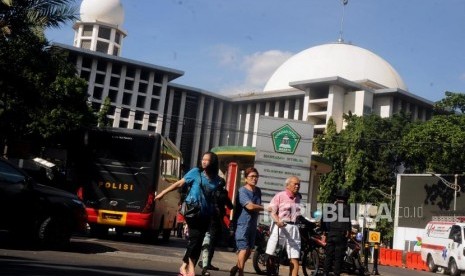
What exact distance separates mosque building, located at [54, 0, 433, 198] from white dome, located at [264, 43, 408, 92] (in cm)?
16

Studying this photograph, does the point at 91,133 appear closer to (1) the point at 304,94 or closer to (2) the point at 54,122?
(2) the point at 54,122

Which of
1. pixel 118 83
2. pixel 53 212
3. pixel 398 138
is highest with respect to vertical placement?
pixel 118 83

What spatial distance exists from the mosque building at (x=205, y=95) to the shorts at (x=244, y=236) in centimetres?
7382

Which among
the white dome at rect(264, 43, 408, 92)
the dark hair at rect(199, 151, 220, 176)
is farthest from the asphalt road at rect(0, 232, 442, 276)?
the white dome at rect(264, 43, 408, 92)

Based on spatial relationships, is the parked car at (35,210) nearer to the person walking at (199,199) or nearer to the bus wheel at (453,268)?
the person walking at (199,199)

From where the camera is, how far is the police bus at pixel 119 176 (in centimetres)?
1683

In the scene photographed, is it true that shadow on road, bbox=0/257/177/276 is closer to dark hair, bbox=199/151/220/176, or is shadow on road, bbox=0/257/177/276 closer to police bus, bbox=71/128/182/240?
dark hair, bbox=199/151/220/176

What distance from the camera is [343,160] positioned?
57.3 meters

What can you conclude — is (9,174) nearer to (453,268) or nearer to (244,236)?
(244,236)

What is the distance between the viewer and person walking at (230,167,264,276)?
8.93 meters

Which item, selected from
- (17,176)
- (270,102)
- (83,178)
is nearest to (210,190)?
(17,176)

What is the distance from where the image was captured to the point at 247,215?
9.08m

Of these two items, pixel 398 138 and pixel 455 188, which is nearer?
pixel 455 188

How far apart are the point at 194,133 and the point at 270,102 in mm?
16774
